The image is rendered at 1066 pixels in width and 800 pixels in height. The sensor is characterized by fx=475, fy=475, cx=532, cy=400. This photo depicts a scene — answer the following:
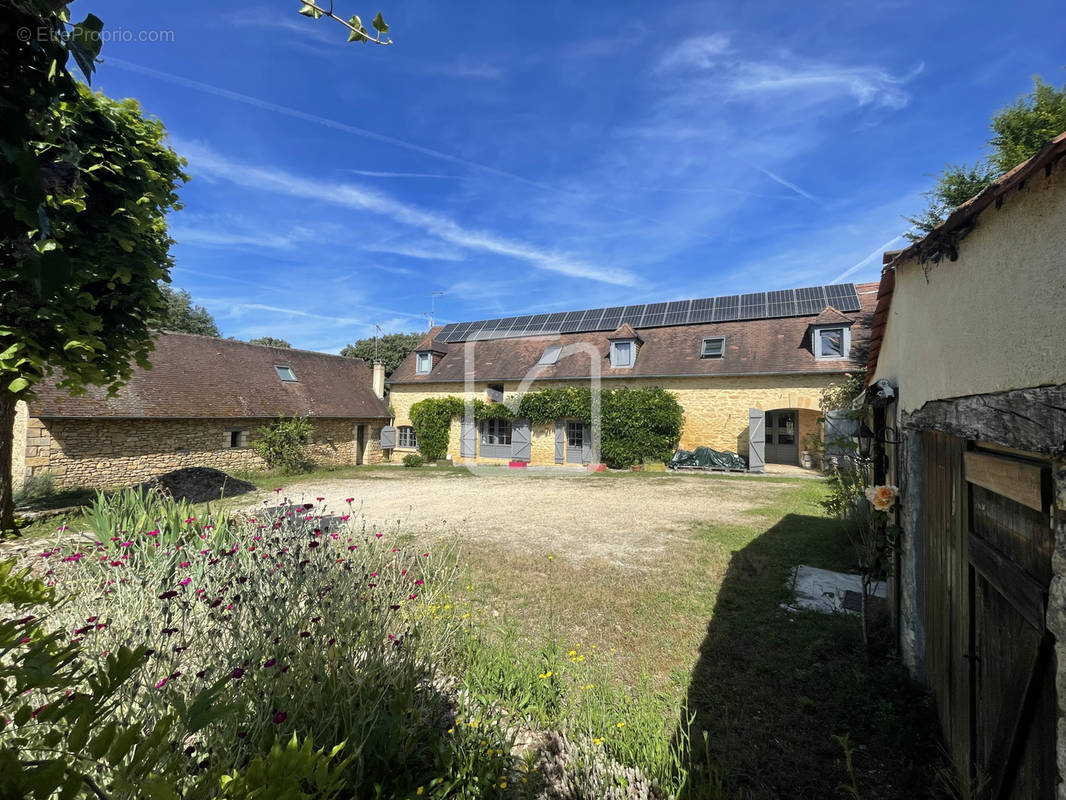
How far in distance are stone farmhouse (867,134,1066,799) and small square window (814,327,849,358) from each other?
1417 centimetres

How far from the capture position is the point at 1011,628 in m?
1.99

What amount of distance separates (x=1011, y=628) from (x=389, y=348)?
3578 cm

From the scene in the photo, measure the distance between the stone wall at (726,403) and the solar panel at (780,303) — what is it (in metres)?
3.24

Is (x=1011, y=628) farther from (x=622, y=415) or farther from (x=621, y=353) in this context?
(x=621, y=353)

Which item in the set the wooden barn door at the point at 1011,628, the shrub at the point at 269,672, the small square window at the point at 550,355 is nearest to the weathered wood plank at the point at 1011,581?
the wooden barn door at the point at 1011,628

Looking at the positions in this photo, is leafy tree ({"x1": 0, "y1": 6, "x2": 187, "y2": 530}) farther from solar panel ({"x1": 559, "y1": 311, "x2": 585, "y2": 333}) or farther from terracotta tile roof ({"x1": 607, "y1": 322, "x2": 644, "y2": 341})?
solar panel ({"x1": 559, "y1": 311, "x2": 585, "y2": 333})

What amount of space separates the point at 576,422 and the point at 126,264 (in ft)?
48.5

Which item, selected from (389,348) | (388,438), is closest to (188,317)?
(389,348)

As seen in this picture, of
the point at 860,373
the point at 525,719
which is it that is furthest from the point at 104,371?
the point at 860,373

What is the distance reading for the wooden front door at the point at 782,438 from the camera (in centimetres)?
1847

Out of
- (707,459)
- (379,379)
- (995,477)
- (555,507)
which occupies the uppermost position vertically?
(379,379)

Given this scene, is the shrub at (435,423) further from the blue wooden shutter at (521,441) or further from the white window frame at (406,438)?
the blue wooden shutter at (521,441)

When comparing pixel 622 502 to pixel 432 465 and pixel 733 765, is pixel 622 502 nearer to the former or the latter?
pixel 733 765

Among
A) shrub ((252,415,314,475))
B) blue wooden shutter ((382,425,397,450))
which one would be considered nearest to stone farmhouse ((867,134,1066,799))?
shrub ((252,415,314,475))
